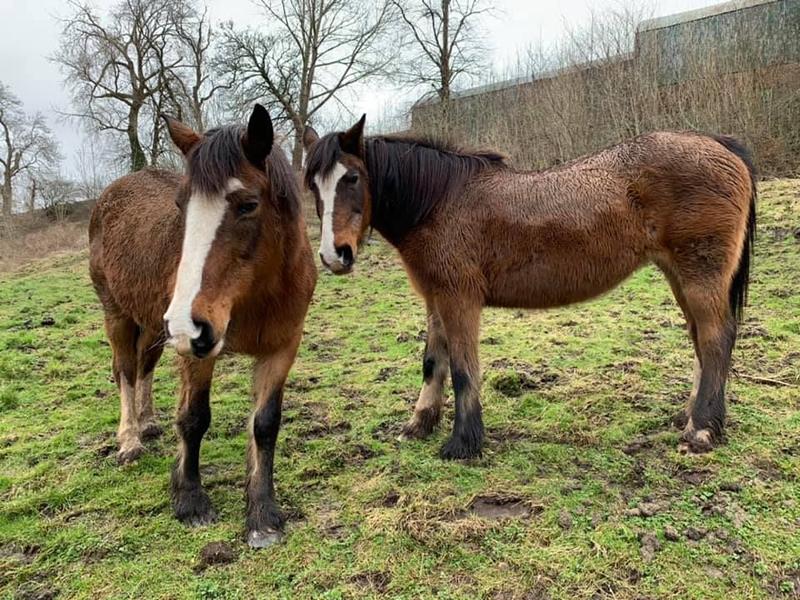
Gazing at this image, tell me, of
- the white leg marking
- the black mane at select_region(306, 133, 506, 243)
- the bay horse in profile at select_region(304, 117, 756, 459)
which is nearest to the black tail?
the bay horse in profile at select_region(304, 117, 756, 459)

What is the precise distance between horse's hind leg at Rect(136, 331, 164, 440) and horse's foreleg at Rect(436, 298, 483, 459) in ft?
7.08

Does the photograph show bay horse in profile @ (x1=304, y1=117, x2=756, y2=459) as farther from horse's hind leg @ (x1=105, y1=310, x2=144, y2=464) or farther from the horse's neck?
horse's hind leg @ (x1=105, y1=310, x2=144, y2=464)

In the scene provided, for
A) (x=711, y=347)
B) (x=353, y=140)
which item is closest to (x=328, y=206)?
(x=353, y=140)

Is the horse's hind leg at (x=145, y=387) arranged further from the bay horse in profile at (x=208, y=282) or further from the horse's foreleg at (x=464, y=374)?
the horse's foreleg at (x=464, y=374)

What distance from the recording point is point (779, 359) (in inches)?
166

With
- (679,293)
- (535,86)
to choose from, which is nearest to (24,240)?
(535,86)

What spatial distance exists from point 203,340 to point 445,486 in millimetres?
1591

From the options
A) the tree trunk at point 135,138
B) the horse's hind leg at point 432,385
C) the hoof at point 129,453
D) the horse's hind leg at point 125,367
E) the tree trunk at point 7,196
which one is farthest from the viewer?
the tree trunk at point 7,196

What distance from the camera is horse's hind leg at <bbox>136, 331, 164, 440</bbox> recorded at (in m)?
3.71

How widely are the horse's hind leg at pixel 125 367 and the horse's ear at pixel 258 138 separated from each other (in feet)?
6.67

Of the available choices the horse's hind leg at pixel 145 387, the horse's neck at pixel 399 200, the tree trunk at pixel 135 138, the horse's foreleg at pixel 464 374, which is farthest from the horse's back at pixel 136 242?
the tree trunk at pixel 135 138

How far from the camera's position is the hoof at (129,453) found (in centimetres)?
328

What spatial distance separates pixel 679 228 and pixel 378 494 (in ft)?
8.11

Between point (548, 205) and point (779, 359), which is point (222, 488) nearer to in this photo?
point (548, 205)
